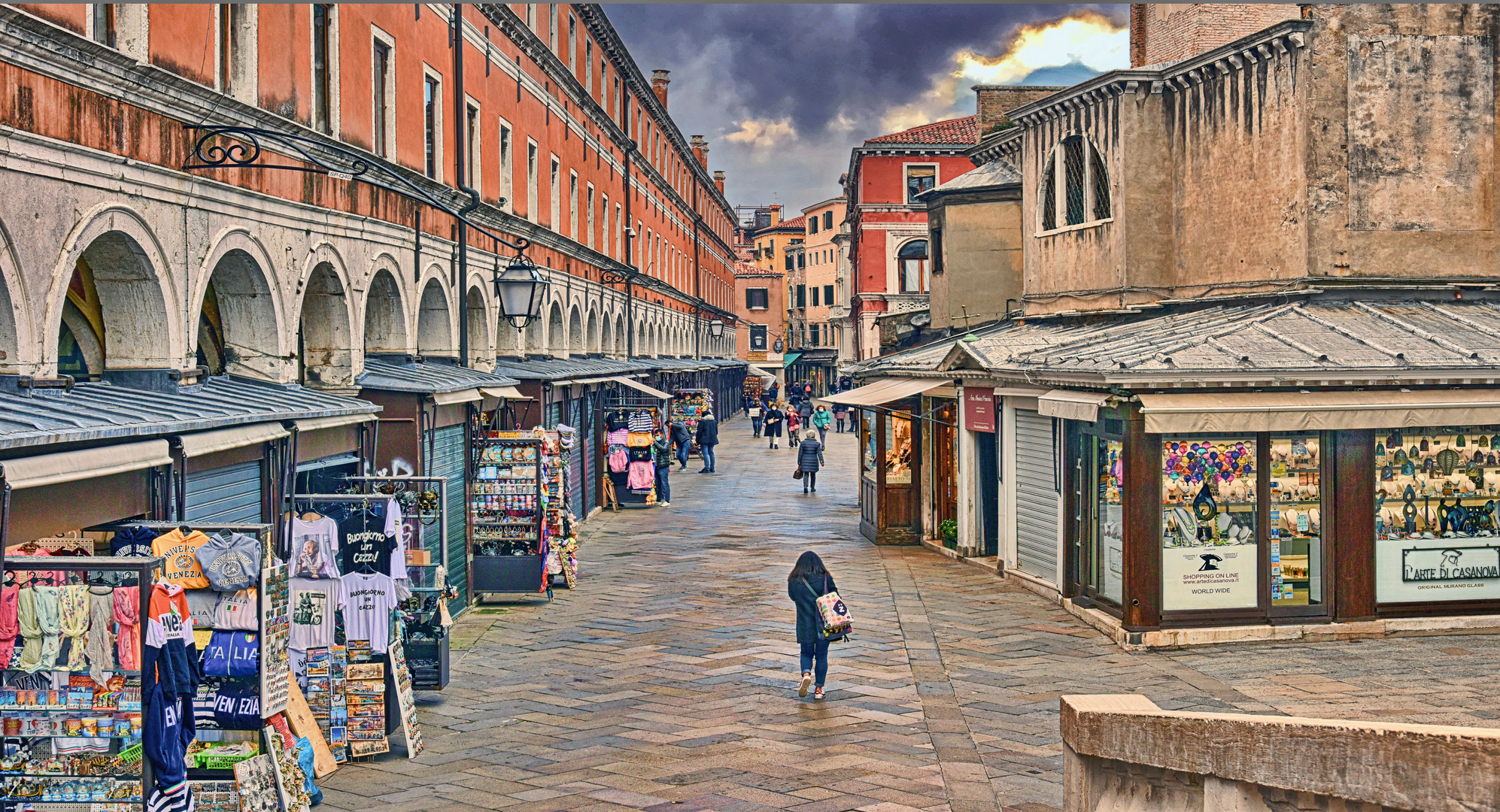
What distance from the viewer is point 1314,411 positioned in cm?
1245

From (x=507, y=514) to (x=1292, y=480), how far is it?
8.93 meters

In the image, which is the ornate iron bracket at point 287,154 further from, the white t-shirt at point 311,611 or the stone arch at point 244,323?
the white t-shirt at point 311,611

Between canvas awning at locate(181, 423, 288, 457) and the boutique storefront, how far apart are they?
7.50 metres

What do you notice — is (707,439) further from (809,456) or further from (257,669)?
(257,669)

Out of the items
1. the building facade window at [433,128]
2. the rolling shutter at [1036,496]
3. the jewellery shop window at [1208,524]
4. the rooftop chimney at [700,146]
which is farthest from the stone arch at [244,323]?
the rooftop chimney at [700,146]

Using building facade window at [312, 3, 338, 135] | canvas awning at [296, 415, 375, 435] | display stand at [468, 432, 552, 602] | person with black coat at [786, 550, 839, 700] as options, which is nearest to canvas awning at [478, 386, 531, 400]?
display stand at [468, 432, 552, 602]

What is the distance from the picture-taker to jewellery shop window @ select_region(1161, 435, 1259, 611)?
12.7 m

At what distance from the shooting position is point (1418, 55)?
14.9m

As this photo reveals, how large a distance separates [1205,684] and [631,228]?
27.9 m

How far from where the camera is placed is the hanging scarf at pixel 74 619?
262 inches

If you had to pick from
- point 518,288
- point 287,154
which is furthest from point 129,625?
point 518,288

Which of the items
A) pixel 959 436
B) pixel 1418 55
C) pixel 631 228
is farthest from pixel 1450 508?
pixel 631 228

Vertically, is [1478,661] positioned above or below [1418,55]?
below

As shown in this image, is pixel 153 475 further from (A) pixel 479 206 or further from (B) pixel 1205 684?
(A) pixel 479 206
